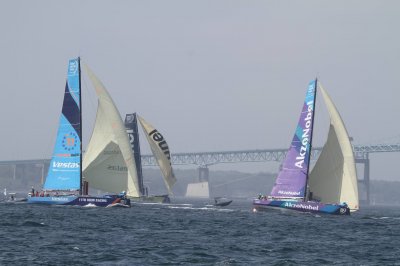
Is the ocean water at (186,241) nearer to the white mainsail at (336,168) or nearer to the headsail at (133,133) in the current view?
the white mainsail at (336,168)

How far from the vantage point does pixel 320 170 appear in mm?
59062

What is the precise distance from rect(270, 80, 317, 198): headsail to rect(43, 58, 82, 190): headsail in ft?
47.3

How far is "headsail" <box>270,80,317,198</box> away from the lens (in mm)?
58312

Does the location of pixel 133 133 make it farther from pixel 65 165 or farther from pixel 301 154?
pixel 301 154

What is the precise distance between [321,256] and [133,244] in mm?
7249

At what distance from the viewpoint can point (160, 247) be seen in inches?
1297

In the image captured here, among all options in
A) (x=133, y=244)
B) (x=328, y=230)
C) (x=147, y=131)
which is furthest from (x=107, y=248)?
(x=147, y=131)

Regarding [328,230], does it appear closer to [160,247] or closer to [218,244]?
[218,244]

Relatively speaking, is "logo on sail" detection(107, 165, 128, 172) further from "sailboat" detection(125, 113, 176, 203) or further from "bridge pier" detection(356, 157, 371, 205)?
"bridge pier" detection(356, 157, 371, 205)

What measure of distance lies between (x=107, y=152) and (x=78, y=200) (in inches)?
256

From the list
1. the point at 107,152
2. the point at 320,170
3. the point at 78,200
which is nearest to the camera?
the point at 320,170

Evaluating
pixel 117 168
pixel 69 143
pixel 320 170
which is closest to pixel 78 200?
pixel 69 143

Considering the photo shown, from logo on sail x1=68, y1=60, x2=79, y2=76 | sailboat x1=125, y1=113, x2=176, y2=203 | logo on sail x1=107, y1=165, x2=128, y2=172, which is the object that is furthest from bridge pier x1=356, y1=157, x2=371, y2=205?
logo on sail x1=68, y1=60, x2=79, y2=76

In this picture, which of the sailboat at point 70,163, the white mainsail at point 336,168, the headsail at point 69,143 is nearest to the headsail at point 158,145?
the sailboat at point 70,163
